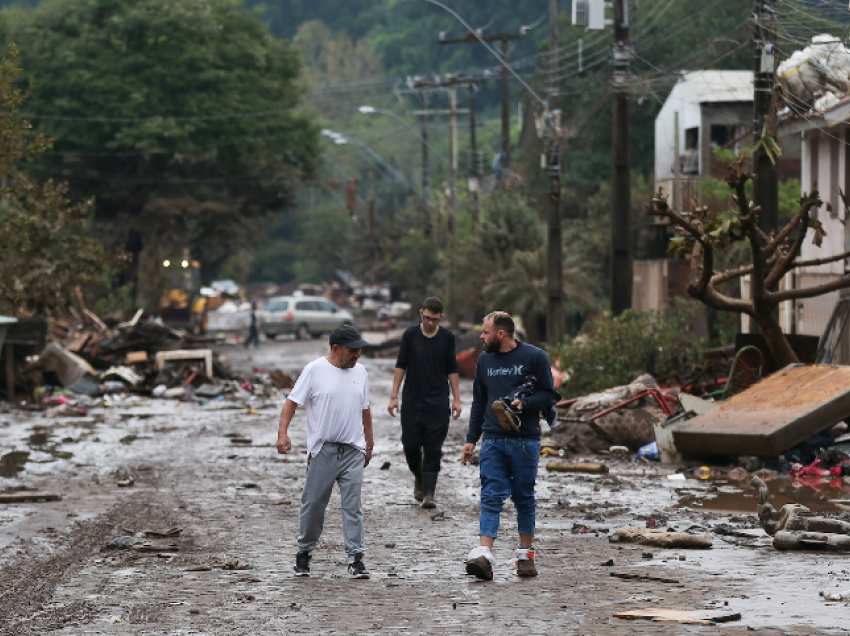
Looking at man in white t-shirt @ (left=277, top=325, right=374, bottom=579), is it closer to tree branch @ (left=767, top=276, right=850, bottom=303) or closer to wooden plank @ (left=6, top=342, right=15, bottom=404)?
tree branch @ (left=767, top=276, right=850, bottom=303)

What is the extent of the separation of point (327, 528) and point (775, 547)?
152 inches

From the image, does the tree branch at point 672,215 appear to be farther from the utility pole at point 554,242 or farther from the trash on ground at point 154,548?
the utility pole at point 554,242

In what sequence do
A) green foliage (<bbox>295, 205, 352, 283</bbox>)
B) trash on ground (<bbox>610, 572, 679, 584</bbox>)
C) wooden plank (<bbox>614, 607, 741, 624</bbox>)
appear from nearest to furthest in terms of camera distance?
wooden plank (<bbox>614, 607, 741, 624</bbox>), trash on ground (<bbox>610, 572, 679, 584</bbox>), green foliage (<bbox>295, 205, 352, 283</bbox>)

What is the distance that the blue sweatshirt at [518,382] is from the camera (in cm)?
937

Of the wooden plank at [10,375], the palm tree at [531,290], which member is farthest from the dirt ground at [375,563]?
the palm tree at [531,290]

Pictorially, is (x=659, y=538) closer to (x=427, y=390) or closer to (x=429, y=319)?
(x=427, y=390)

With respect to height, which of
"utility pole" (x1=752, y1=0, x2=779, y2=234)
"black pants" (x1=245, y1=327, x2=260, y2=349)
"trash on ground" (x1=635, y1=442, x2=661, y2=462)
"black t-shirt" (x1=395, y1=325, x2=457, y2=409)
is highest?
"utility pole" (x1=752, y1=0, x2=779, y2=234)

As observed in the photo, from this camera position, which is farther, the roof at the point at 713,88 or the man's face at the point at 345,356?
the roof at the point at 713,88

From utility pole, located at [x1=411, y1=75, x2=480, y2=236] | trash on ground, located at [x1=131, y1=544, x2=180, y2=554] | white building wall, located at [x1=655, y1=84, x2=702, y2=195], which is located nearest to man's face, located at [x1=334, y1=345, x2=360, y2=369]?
trash on ground, located at [x1=131, y1=544, x2=180, y2=554]

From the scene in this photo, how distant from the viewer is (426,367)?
1283 centimetres

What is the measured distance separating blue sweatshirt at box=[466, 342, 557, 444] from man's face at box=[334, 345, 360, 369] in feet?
2.89

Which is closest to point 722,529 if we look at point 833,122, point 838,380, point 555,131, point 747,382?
point 838,380

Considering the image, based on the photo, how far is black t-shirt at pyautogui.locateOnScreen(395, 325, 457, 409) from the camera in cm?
1282

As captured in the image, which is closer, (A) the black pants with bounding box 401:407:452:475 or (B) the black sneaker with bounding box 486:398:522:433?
(B) the black sneaker with bounding box 486:398:522:433
